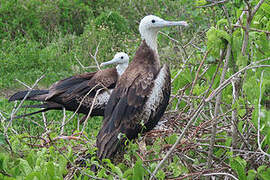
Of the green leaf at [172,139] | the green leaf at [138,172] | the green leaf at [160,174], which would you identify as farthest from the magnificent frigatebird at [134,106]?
the green leaf at [160,174]

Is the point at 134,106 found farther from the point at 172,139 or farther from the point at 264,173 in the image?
the point at 264,173

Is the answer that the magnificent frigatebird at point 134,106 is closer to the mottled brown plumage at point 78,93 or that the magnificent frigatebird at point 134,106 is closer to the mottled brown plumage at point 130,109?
the mottled brown plumage at point 130,109

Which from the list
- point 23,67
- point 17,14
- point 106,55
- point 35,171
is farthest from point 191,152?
point 17,14

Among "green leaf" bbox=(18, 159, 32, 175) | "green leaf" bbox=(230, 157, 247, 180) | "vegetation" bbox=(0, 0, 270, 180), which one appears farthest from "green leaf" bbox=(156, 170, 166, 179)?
"green leaf" bbox=(18, 159, 32, 175)

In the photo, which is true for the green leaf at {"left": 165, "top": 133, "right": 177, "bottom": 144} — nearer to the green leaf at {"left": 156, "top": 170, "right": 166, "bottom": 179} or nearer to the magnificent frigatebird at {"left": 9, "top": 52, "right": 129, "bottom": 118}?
the green leaf at {"left": 156, "top": 170, "right": 166, "bottom": 179}

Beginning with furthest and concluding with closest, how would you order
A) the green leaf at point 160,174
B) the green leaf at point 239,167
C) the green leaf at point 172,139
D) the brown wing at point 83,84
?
the brown wing at point 83,84 < the green leaf at point 172,139 < the green leaf at point 239,167 < the green leaf at point 160,174

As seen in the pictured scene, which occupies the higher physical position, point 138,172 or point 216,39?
point 216,39

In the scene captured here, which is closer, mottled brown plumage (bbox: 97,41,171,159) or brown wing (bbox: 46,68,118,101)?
mottled brown plumage (bbox: 97,41,171,159)

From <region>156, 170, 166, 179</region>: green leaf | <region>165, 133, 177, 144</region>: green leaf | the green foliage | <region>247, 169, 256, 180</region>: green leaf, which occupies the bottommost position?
<region>247, 169, 256, 180</region>: green leaf

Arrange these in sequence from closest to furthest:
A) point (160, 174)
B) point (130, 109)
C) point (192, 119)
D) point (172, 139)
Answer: point (192, 119), point (160, 174), point (172, 139), point (130, 109)

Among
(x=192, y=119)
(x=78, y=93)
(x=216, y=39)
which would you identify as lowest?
(x=78, y=93)

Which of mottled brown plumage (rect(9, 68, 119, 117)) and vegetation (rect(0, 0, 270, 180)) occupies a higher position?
vegetation (rect(0, 0, 270, 180))

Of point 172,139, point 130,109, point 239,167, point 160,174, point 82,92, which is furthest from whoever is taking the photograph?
point 82,92

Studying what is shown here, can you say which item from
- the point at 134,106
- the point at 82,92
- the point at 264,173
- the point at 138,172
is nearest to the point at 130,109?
the point at 134,106
